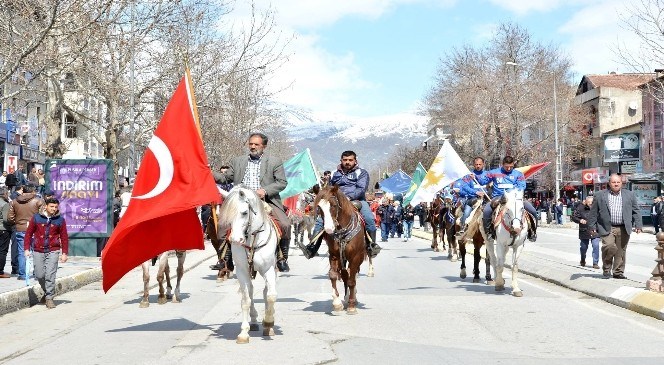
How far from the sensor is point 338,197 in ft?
40.8

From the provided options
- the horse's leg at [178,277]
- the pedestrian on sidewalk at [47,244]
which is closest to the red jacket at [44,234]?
the pedestrian on sidewalk at [47,244]

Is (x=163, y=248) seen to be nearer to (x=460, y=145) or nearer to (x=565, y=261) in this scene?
(x=565, y=261)

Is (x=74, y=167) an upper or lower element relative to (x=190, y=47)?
lower

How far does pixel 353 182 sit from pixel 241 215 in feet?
12.2

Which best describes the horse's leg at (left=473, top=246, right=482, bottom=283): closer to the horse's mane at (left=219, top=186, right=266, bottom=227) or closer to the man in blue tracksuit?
the man in blue tracksuit

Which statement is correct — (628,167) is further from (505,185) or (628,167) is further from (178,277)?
(178,277)

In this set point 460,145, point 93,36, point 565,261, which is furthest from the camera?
point 460,145

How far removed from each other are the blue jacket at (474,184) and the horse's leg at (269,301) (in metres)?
7.80

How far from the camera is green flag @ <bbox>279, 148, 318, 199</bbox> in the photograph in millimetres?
25125

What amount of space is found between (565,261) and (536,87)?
127 feet

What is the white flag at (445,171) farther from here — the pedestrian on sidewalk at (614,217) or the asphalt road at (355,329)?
the pedestrian on sidewalk at (614,217)

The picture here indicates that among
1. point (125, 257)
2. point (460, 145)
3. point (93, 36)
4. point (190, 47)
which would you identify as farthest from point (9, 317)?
point (460, 145)

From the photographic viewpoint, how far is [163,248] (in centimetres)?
1109

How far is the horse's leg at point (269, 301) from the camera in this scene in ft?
33.7
